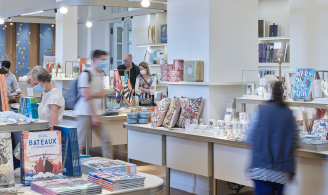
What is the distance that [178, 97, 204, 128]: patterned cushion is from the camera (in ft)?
15.4

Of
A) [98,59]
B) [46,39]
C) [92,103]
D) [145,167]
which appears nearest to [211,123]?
[92,103]

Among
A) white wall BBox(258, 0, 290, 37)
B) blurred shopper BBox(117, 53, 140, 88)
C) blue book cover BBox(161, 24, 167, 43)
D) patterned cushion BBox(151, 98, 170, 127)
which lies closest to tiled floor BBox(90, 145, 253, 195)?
patterned cushion BBox(151, 98, 170, 127)

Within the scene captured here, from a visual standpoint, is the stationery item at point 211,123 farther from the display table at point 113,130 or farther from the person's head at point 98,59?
the display table at point 113,130

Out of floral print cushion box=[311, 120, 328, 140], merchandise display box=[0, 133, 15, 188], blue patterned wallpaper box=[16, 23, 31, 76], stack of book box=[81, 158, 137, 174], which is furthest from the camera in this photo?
blue patterned wallpaper box=[16, 23, 31, 76]

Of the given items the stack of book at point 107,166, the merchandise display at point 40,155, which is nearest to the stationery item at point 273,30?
the stack of book at point 107,166

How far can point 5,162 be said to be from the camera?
2.36 meters

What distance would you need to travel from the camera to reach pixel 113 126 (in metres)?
6.25

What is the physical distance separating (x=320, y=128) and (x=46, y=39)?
42.6ft

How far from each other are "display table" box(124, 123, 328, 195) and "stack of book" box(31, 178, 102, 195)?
1720mm

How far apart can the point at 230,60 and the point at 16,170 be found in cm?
292

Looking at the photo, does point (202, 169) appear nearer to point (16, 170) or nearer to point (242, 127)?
point (242, 127)

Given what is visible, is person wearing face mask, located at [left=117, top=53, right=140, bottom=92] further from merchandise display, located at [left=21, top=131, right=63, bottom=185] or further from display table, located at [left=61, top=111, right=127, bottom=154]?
merchandise display, located at [left=21, top=131, right=63, bottom=185]

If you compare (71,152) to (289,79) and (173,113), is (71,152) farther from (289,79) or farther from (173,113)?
(289,79)

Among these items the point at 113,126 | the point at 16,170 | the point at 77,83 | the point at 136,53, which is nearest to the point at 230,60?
the point at 77,83
